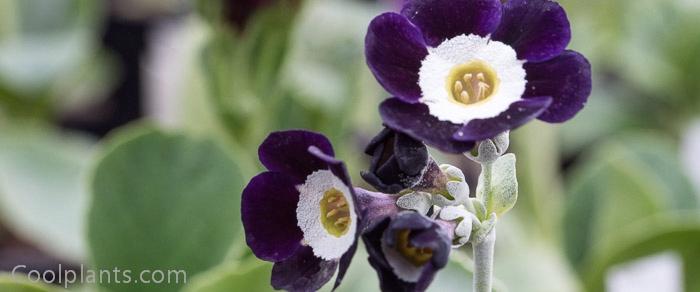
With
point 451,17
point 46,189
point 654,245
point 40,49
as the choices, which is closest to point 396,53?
point 451,17

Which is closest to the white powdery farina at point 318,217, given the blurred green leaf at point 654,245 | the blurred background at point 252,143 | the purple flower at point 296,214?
the purple flower at point 296,214

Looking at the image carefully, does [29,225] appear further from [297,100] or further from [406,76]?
[406,76]

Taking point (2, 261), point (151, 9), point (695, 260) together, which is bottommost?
point (2, 261)

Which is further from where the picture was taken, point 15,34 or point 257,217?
point 15,34

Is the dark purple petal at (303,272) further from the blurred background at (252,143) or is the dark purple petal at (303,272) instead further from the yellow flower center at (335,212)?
the blurred background at (252,143)

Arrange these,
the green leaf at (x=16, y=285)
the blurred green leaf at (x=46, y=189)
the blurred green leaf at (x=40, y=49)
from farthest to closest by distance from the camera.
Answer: the blurred green leaf at (x=40, y=49) → the blurred green leaf at (x=46, y=189) → the green leaf at (x=16, y=285)

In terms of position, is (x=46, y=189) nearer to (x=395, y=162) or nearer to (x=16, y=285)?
(x=16, y=285)

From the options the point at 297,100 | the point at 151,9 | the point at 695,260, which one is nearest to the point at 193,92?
the point at 297,100
